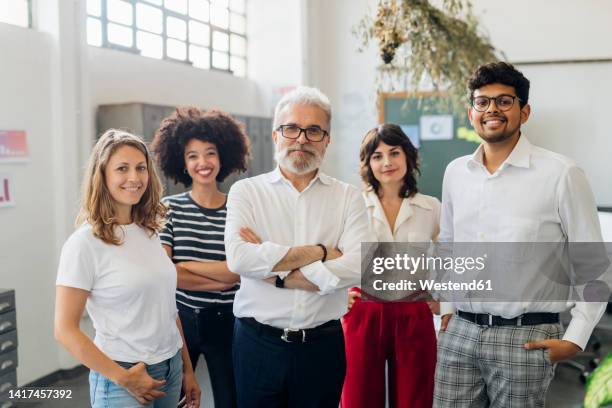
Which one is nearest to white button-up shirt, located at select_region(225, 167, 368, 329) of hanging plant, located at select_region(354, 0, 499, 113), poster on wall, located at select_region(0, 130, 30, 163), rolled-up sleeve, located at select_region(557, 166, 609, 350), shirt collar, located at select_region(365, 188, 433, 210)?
shirt collar, located at select_region(365, 188, 433, 210)

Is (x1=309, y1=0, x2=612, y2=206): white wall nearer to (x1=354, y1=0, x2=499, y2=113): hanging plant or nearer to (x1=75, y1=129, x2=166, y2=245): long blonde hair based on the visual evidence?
(x1=354, y1=0, x2=499, y2=113): hanging plant

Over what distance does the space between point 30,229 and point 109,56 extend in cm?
159

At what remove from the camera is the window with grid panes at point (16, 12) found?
3811mm

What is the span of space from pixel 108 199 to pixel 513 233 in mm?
1272

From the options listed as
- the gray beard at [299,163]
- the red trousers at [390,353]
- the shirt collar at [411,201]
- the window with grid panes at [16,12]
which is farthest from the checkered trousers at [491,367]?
the window with grid panes at [16,12]

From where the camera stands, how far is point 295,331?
72.4 inches

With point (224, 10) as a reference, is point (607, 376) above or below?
below

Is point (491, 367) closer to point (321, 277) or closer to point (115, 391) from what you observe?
point (321, 277)

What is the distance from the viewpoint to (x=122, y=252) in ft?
5.53

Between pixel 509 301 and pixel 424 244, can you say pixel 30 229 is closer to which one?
pixel 424 244

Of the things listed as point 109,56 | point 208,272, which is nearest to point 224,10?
point 109,56

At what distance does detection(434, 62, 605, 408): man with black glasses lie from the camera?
1798 mm

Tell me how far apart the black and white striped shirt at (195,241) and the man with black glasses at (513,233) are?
2.95ft

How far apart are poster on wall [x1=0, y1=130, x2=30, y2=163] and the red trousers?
258 cm
